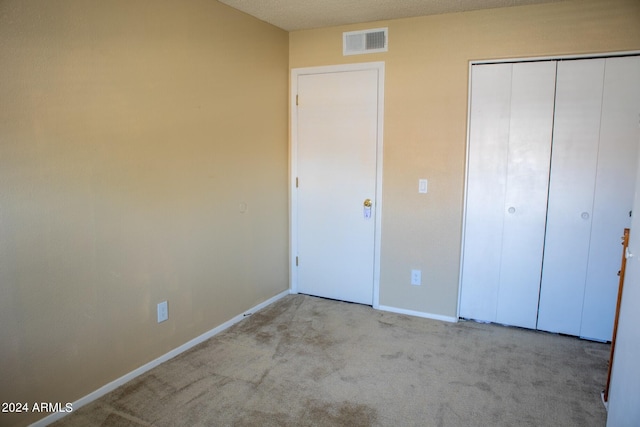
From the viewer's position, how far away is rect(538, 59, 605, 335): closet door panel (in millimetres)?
2953

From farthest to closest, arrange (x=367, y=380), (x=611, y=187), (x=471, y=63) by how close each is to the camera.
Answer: (x=471, y=63), (x=611, y=187), (x=367, y=380)

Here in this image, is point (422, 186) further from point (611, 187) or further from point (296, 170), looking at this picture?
point (611, 187)

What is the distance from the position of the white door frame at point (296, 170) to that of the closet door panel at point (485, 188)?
72cm

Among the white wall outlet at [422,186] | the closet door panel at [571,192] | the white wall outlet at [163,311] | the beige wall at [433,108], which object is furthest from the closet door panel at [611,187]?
the white wall outlet at [163,311]

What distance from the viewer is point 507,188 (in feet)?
10.5

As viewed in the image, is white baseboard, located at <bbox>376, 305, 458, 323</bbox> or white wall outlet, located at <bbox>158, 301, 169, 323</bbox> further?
white baseboard, located at <bbox>376, 305, 458, 323</bbox>

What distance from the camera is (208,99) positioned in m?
2.91

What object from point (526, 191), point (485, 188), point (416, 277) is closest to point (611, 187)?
point (526, 191)

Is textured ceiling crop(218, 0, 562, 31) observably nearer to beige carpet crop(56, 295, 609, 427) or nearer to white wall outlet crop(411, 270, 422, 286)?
white wall outlet crop(411, 270, 422, 286)

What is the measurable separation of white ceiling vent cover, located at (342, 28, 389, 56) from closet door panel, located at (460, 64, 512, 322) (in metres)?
0.77

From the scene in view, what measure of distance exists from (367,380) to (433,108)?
2.12 m

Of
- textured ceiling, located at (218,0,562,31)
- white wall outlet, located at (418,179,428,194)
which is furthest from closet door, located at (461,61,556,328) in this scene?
textured ceiling, located at (218,0,562,31)

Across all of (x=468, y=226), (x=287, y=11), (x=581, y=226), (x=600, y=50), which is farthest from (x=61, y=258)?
(x=600, y=50)

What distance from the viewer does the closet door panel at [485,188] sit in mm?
3170
